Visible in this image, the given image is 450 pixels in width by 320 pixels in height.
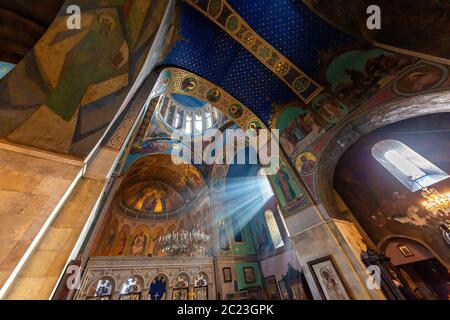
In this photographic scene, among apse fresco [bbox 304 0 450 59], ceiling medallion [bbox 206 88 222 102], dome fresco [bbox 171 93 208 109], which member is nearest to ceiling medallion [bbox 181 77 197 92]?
ceiling medallion [bbox 206 88 222 102]

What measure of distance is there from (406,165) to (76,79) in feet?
28.9

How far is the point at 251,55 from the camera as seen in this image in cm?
578

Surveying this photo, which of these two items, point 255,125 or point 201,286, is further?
point 201,286

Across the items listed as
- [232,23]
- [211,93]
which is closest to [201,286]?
[211,93]

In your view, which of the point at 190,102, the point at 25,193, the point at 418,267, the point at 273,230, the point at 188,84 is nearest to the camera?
the point at 25,193

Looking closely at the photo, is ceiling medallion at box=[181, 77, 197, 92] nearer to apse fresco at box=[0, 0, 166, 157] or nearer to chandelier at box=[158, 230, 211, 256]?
apse fresco at box=[0, 0, 166, 157]

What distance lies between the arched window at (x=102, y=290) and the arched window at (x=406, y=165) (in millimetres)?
11167

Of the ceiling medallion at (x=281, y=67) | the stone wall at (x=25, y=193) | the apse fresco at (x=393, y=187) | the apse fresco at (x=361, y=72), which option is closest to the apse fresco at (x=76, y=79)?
the stone wall at (x=25, y=193)

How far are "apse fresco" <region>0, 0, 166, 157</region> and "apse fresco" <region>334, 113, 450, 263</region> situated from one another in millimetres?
6852

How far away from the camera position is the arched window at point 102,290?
6.15 metres

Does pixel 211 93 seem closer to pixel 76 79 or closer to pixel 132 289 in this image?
pixel 76 79

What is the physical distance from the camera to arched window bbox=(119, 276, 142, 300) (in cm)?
665

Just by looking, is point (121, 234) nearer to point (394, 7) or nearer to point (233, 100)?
point (233, 100)

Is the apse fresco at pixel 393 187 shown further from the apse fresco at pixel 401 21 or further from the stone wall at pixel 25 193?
the stone wall at pixel 25 193
